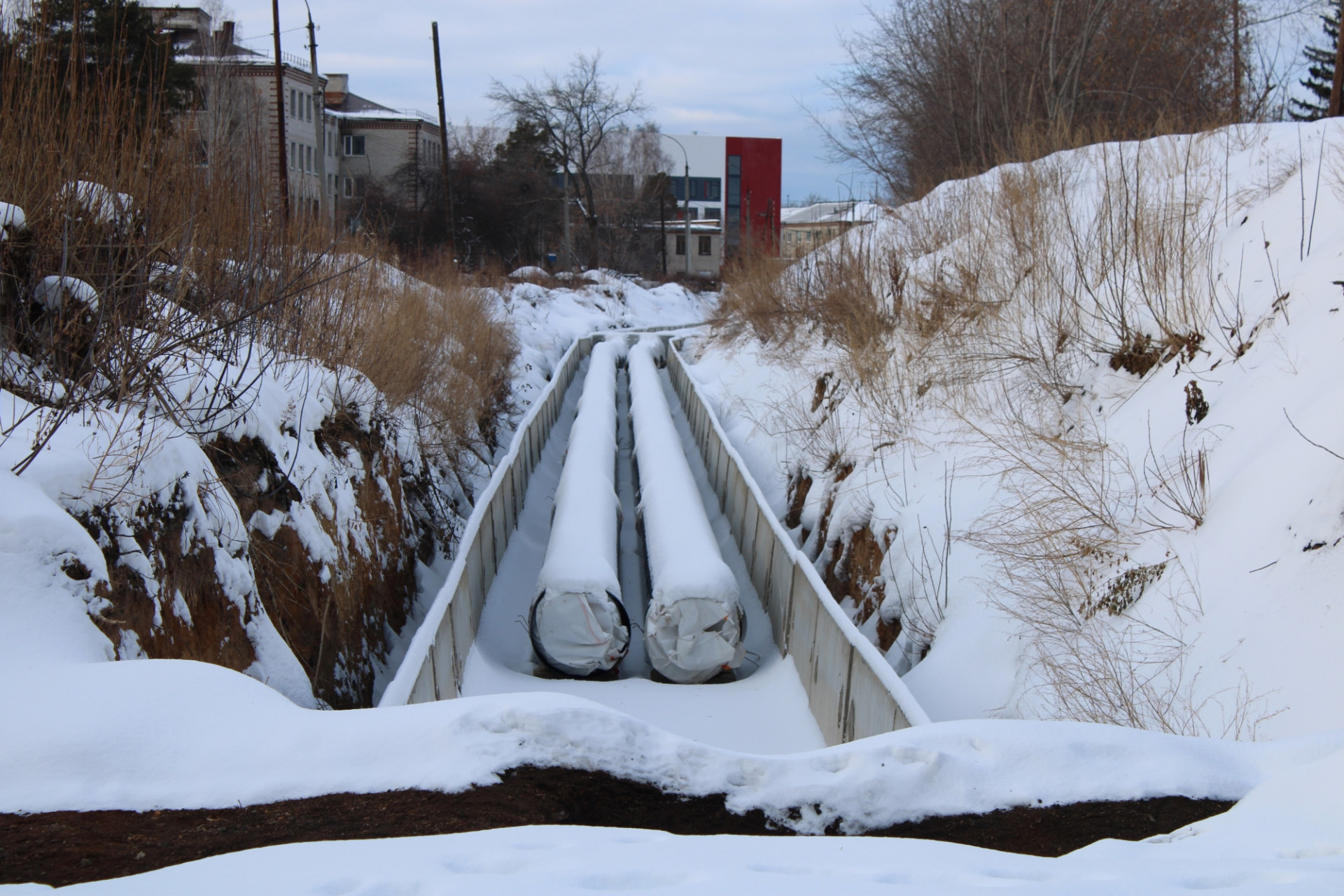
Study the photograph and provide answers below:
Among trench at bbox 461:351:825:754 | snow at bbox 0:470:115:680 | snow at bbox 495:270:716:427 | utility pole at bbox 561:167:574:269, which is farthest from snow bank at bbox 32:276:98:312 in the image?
utility pole at bbox 561:167:574:269

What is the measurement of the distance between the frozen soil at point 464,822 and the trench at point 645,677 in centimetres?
173

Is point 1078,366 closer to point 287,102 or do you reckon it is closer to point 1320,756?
point 1320,756

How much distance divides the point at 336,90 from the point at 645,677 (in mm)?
58297

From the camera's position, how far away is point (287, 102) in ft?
137

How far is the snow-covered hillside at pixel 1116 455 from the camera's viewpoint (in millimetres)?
4129

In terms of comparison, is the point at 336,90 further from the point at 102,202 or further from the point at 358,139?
the point at 102,202

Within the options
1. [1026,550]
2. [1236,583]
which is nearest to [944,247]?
[1026,550]

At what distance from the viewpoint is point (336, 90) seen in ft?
187

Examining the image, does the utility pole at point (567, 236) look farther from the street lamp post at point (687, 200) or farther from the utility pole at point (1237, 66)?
the utility pole at point (1237, 66)

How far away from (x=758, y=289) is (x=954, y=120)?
4321mm

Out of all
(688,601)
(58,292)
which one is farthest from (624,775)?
(58,292)

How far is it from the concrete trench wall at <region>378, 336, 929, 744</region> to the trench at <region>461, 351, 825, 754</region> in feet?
0.38

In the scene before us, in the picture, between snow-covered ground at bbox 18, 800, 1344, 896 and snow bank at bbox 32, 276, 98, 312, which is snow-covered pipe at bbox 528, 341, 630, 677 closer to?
snow bank at bbox 32, 276, 98, 312

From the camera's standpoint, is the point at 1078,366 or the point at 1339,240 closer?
the point at 1339,240
